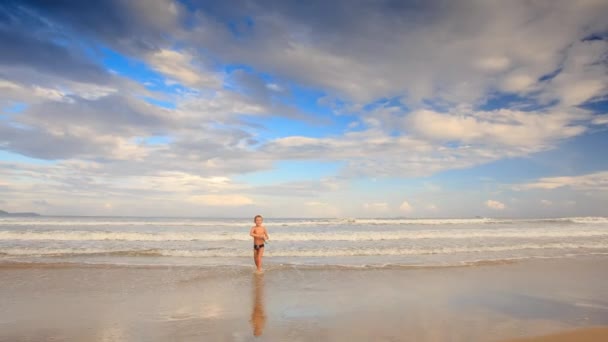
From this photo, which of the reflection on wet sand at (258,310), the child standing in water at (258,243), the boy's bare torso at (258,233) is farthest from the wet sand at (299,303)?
the boy's bare torso at (258,233)

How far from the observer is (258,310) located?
651cm

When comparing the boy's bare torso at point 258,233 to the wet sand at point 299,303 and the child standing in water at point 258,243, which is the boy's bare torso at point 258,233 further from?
the wet sand at point 299,303

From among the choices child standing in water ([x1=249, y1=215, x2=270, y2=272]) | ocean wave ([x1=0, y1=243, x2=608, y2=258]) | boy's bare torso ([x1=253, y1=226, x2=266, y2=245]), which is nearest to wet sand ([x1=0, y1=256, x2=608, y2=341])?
child standing in water ([x1=249, y1=215, x2=270, y2=272])

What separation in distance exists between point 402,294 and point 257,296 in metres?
3.13

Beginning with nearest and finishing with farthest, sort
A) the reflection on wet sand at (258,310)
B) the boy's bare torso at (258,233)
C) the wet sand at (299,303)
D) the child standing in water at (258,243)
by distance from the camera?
the wet sand at (299,303), the reflection on wet sand at (258,310), the child standing in water at (258,243), the boy's bare torso at (258,233)

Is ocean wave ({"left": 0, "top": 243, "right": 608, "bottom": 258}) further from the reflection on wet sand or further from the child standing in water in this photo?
the reflection on wet sand

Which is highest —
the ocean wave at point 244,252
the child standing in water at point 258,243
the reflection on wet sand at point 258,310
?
the child standing in water at point 258,243

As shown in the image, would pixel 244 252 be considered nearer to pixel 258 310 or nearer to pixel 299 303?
pixel 299 303

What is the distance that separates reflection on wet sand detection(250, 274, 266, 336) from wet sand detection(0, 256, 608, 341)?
0.07 ft

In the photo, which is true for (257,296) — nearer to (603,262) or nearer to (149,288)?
(149,288)

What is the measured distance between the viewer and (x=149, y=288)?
8320mm

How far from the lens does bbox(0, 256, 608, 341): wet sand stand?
529cm

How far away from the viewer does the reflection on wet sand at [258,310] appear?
550 centimetres

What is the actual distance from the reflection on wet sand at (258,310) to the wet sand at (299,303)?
2 cm
